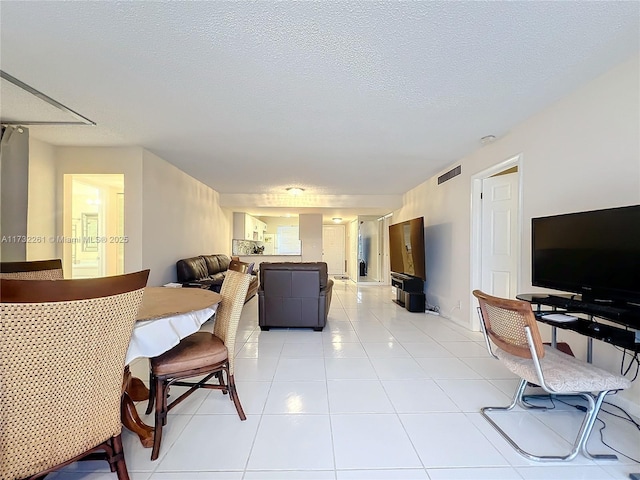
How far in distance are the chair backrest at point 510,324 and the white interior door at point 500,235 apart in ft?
6.40

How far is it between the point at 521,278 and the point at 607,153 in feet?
4.47

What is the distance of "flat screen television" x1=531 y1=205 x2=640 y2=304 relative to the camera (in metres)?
1.78

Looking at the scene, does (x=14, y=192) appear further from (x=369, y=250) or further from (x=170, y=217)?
(x=369, y=250)

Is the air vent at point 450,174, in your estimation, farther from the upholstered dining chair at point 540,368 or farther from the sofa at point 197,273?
the sofa at point 197,273

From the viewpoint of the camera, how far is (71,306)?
1.10m

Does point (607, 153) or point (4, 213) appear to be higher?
point (607, 153)

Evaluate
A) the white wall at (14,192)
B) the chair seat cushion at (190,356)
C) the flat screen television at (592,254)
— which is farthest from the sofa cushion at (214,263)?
the flat screen television at (592,254)

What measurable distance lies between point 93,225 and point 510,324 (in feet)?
21.6

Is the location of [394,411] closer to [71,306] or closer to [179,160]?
[71,306]

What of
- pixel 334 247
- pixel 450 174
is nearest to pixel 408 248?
pixel 450 174

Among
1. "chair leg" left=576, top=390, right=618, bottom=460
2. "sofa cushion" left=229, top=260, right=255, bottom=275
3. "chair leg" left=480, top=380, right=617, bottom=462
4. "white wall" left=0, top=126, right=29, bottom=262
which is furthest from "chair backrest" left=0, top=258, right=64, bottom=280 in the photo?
"chair leg" left=576, top=390, right=618, bottom=460

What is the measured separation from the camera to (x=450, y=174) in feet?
15.5

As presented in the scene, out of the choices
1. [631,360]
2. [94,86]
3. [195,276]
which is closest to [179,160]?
[195,276]

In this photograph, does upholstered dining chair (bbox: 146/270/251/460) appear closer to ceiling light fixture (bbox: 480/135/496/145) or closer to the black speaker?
ceiling light fixture (bbox: 480/135/496/145)
